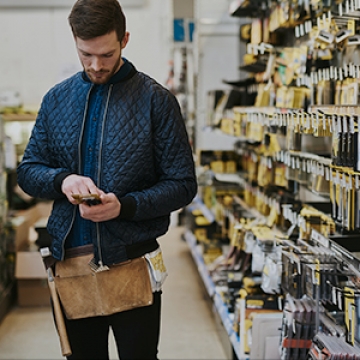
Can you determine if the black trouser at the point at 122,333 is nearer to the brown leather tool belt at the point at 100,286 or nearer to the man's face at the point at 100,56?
the brown leather tool belt at the point at 100,286

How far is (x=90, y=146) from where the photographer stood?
1.92 m

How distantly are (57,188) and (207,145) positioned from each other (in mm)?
4209

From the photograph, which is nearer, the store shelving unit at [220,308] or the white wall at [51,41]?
the store shelving unit at [220,308]

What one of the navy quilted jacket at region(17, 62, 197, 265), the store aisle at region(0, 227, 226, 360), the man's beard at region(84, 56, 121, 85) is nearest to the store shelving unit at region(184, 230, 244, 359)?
the store aisle at region(0, 227, 226, 360)

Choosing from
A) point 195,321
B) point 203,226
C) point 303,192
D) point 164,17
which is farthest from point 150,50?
point 303,192

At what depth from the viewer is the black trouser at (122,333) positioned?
199 cm

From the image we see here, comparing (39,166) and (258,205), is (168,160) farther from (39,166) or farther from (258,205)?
(258,205)

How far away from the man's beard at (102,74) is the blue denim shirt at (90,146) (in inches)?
1.2

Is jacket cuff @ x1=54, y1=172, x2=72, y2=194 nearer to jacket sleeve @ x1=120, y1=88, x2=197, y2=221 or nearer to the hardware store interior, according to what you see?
jacket sleeve @ x1=120, y1=88, x2=197, y2=221

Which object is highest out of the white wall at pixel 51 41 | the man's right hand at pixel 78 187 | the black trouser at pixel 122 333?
the white wall at pixel 51 41

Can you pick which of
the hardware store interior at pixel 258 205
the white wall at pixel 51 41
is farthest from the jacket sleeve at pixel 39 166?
the white wall at pixel 51 41

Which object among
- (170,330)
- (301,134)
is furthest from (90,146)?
(170,330)

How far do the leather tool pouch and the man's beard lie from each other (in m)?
0.53

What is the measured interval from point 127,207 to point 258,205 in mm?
2155
